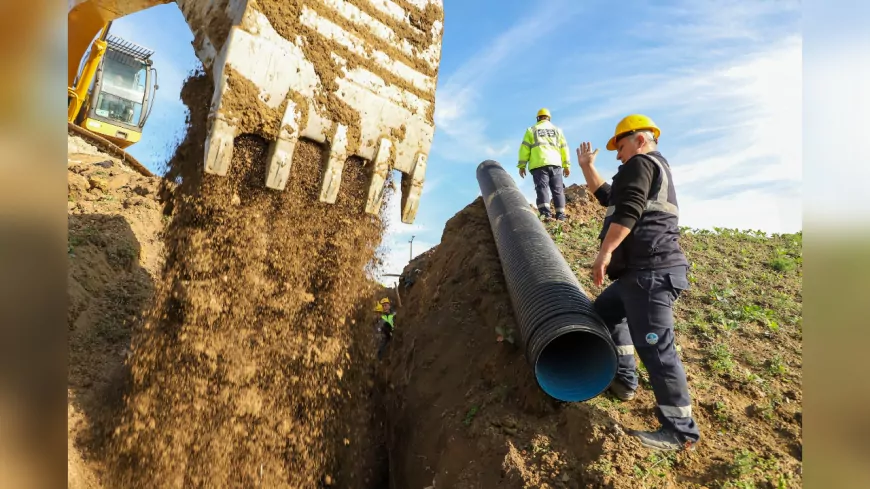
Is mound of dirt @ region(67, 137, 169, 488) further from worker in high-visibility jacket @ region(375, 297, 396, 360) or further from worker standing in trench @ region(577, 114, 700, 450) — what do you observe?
worker standing in trench @ region(577, 114, 700, 450)

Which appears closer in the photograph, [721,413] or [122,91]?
[721,413]

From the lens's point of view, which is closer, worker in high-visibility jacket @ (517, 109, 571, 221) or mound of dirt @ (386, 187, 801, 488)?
mound of dirt @ (386, 187, 801, 488)

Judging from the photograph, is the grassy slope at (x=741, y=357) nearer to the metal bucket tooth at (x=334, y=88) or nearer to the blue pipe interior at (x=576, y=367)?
the blue pipe interior at (x=576, y=367)

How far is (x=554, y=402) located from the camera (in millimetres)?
3266

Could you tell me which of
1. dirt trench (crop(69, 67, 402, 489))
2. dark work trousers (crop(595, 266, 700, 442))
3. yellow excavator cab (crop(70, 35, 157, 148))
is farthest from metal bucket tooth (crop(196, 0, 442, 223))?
yellow excavator cab (crop(70, 35, 157, 148))

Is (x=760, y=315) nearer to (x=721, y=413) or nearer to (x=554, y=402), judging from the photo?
(x=721, y=413)

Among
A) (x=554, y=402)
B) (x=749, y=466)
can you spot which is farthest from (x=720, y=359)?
(x=554, y=402)

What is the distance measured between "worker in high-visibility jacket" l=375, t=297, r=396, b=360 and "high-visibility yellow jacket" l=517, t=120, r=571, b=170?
344 cm

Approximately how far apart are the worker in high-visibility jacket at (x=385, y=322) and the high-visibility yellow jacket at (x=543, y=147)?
3.44 m

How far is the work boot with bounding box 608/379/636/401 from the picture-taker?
3.32 metres

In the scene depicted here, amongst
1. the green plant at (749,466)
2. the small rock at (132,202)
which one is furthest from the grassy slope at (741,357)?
the small rock at (132,202)

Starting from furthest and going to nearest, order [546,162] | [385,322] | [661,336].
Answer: [546,162] < [385,322] < [661,336]

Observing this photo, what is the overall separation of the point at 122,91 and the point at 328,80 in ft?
33.6

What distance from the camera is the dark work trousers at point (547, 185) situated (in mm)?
8055
